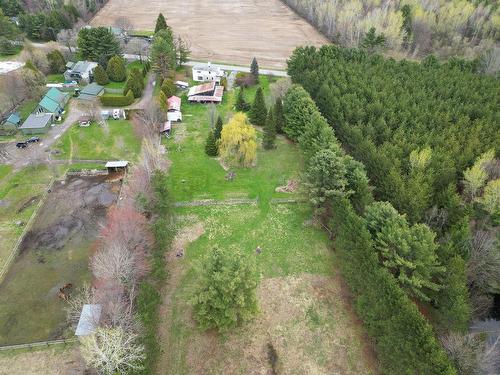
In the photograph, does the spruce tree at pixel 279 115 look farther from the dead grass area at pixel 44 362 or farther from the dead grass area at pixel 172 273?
the dead grass area at pixel 44 362

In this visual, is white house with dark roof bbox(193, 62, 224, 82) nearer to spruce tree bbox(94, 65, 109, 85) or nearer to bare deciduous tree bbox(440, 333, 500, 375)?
spruce tree bbox(94, 65, 109, 85)

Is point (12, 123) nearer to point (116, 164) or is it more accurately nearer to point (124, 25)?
point (116, 164)

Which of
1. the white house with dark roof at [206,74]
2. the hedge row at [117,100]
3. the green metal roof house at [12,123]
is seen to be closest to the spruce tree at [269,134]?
the white house with dark roof at [206,74]

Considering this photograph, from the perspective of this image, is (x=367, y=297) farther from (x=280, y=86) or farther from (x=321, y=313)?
(x=280, y=86)

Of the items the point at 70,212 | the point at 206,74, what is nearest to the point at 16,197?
the point at 70,212

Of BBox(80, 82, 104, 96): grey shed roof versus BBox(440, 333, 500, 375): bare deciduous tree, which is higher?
BBox(80, 82, 104, 96): grey shed roof

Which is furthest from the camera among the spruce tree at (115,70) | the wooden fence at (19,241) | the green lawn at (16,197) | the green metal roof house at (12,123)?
the spruce tree at (115,70)

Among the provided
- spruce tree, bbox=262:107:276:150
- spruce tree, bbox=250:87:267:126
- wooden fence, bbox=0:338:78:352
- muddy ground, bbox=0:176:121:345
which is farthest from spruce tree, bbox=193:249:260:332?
spruce tree, bbox=250:87:267:126
